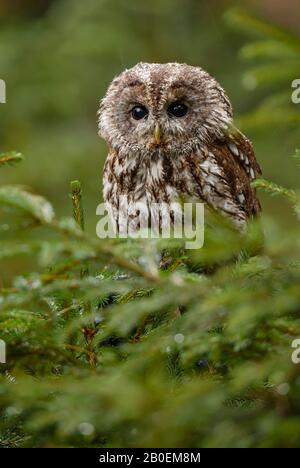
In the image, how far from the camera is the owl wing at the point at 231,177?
4.25m

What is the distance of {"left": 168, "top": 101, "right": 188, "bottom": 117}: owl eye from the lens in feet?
14.7

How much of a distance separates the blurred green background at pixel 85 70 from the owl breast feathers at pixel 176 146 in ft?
10.8

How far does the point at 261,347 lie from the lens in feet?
6.35

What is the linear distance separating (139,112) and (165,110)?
0.20 metres

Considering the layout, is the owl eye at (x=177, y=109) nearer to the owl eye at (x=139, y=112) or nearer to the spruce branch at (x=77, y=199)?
the owl eye at (x=139, y=112)

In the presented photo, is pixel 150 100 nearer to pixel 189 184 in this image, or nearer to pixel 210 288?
pixel 189 184

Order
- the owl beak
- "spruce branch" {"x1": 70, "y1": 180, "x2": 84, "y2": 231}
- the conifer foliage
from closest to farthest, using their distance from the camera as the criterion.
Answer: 1. the conifer foliage
2. "spruce branch" {"x1": 70, "y1": 180, "x2": 84, "y2": 231}
3. the owl beak

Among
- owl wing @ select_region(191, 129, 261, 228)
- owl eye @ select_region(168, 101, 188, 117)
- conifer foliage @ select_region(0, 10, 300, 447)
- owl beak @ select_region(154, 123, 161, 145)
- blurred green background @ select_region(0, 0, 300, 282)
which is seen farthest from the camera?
blurred green background @ select_region(0, 0, 300, 282)

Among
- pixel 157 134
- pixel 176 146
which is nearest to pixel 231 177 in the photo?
pixel 176 146

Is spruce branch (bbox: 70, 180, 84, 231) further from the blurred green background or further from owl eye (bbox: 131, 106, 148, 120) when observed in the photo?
the blurred green background

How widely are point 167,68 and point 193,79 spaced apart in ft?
0.63

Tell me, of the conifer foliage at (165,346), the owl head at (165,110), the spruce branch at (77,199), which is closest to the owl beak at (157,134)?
the owl head at (165,110)

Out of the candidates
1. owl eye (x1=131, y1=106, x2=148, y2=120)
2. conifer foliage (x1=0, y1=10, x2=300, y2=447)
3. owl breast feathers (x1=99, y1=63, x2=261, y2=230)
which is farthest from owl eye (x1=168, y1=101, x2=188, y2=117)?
conifer foliage (x1=0, y1=10, x2=300, y2=447)

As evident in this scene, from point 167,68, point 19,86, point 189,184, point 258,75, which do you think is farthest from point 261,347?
point 19,86
